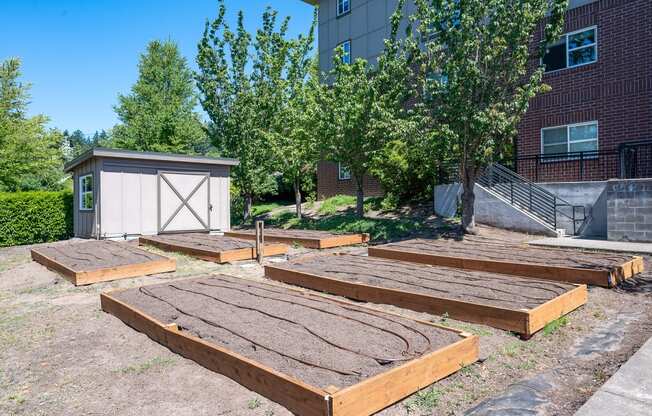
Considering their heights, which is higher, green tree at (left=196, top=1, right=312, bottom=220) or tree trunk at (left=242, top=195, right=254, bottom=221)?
green tree at (left=196, top=1, right=312, bottom=220)

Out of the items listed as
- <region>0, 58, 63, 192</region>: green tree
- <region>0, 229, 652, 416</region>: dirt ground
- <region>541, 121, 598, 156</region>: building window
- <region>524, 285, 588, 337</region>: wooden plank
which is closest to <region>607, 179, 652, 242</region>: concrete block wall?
<region>541, 121, 598, 156</region>: building window

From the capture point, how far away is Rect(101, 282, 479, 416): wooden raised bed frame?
300 centimetres

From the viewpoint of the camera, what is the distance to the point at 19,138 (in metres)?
24.3

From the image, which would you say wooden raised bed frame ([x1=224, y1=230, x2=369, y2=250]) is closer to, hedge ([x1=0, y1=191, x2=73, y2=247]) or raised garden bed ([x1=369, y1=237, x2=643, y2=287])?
raised garden bed ([x1=369, y1=237, x2=643, y2=287])

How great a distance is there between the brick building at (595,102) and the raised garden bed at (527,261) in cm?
649

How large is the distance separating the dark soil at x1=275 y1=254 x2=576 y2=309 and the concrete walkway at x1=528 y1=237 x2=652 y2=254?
4.79 meters

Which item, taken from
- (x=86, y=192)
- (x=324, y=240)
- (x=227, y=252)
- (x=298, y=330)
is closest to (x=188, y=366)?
(x=298, y=330)

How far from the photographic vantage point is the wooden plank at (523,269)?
22.5ft

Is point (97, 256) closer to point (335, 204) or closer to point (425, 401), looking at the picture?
point (425, 401)

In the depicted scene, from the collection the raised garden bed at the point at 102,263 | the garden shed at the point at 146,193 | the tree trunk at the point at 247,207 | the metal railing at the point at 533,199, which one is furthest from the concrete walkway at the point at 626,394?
the tree trunk at the point at 247,207

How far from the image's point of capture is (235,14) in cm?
2023

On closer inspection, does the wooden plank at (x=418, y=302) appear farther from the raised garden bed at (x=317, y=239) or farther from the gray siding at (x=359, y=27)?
the gray siding at (x=359, y=27)

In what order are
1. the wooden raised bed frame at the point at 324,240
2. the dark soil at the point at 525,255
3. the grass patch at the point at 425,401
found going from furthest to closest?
the wooden raised bed frame at the point at 324,240, the dark soil at the point at 525,255, the grass patch at the point at 425,401

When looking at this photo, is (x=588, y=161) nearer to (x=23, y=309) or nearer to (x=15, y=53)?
(x=23, y=309)
